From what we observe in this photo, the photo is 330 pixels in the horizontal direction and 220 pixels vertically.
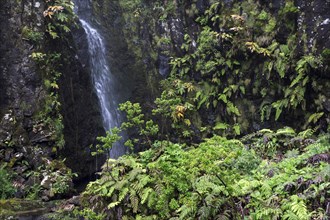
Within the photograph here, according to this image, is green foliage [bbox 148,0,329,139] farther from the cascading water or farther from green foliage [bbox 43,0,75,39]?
green foliage [bbox 43,0,75,39]

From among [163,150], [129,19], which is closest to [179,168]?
[163,150]

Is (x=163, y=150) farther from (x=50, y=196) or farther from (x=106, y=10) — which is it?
(x=106, y=10)

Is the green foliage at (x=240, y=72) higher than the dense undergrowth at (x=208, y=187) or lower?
higher

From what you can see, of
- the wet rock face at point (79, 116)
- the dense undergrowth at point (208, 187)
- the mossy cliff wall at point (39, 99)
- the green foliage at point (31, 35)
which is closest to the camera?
the dense undergrowth at point (208, 187)

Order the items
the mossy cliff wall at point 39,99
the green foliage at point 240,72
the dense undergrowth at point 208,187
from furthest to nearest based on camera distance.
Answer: the green foliage at point 240,72 < the mossy cliff wall at point 39,99 < the dense undergrowth at point 208,187

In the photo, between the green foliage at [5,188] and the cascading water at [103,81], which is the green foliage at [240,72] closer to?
the cascading water at [103,81]

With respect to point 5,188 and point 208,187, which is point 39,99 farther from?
point 208,187

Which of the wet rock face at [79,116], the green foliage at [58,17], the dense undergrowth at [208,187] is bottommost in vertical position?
the dense undergrowth at [208,187]

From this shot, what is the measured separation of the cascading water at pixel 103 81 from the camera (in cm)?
1446

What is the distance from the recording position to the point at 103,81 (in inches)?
600

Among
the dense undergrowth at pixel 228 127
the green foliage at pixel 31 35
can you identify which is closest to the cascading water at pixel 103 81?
the dense undergrowth at pixel 228 127

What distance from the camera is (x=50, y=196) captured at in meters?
9.98

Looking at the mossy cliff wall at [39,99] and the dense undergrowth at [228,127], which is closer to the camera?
the dense undergrowth at [228,127]

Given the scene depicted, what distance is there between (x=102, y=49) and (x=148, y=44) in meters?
2.20
